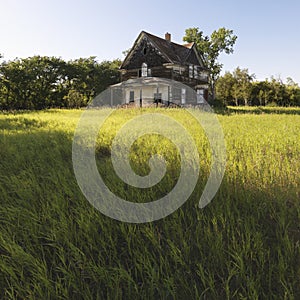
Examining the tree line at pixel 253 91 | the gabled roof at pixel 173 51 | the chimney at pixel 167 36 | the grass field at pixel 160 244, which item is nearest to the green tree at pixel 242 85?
the tree line at pixel 253 91

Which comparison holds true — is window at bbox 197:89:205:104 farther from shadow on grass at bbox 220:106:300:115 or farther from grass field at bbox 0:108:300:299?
grass field at bbox 0:108:300:299

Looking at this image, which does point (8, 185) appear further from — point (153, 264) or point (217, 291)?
point (217, 291)

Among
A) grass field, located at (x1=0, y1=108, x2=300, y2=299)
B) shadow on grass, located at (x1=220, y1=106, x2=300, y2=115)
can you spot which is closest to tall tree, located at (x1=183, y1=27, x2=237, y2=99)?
shadow on grass, located at (x1=220, y1=106, x2=300, y2=115)

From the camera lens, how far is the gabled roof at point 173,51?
26.6 metres

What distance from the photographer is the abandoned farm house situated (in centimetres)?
2634

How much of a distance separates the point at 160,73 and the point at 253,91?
21.4 meters

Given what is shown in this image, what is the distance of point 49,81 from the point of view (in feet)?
121

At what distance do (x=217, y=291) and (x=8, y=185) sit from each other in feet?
9.18

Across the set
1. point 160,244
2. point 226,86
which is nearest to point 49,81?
point 226,86

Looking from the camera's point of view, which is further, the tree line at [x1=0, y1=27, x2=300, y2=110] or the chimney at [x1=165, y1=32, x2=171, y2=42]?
the tree line at [x1=0, y1=27, x2=300, y2=110]

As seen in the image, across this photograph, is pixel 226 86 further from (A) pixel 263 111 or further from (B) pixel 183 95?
(A) pixel 263 111

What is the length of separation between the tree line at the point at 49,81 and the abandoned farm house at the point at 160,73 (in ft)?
31.1

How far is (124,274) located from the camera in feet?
5.36

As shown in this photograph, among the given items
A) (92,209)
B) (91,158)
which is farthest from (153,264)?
(91,158)
